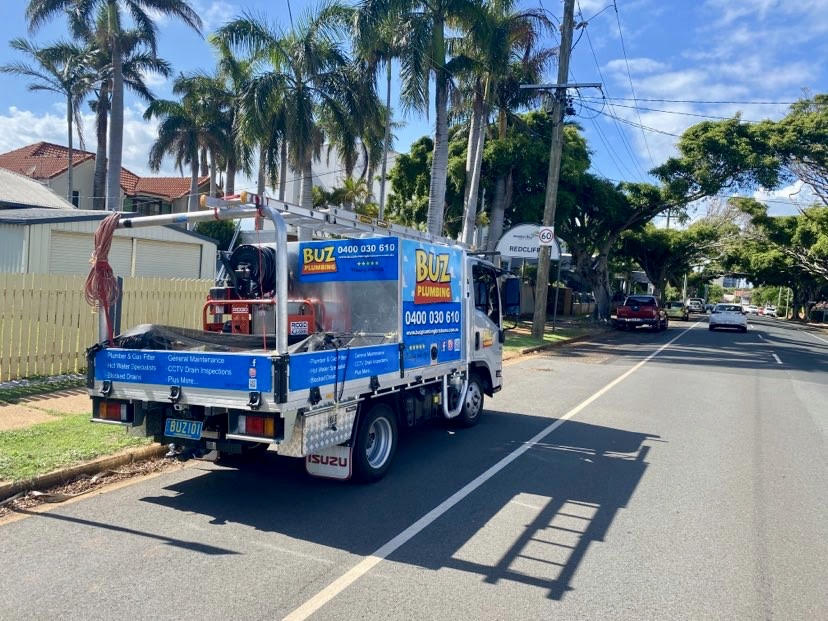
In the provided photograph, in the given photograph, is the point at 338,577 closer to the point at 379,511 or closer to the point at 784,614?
the point at 379,511

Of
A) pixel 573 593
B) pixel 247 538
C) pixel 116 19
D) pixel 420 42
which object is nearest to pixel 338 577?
pixel 247 538

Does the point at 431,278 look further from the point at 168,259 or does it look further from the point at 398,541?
the point at 168,259

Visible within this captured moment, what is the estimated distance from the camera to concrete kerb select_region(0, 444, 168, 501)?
5625mm

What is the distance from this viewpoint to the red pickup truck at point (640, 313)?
31.4m

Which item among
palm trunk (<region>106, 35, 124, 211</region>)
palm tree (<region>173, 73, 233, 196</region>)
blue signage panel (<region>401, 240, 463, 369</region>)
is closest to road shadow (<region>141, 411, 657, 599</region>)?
blue signage panel (<region>401, 240, 463, 369</region>)

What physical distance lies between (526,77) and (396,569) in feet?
75.6

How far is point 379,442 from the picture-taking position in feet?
21.4

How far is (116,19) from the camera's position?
25656 mm

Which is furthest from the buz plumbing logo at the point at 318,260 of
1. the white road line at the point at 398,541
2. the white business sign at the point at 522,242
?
the white business sign at the point at 522,242

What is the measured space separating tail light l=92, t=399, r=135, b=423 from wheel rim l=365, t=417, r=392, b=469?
84.8 inches

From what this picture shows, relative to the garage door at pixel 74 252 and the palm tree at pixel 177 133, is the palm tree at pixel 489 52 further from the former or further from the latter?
the palm tree at pixel 177 133

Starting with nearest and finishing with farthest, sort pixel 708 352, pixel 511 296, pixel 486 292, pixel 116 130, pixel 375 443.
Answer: pixel 375 443 < pixel 486 292 < pixel 511 296 < pixel 708 352 < pixel 116 130

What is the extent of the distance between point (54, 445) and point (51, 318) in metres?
4.20

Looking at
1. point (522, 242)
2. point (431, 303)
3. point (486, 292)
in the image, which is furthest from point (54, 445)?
point (522, 242)
